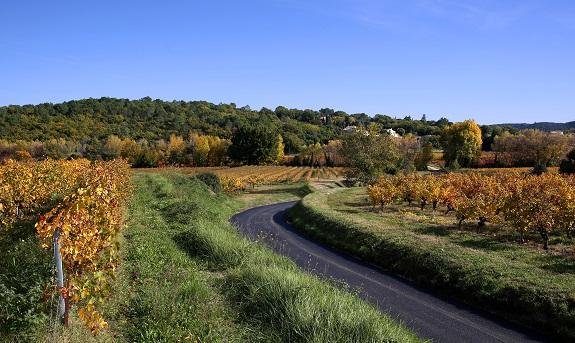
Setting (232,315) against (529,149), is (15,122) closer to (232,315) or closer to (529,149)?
(529,149)

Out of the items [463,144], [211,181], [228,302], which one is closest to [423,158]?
[463,144]

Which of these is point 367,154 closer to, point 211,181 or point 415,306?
point 211,181

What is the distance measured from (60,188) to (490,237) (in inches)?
833

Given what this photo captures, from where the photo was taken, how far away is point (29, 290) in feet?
26.2

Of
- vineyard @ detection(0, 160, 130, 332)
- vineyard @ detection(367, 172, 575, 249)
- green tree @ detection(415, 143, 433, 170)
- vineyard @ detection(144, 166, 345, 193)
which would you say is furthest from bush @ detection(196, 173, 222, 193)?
green tree @ detection(415, 143, 433, 170)

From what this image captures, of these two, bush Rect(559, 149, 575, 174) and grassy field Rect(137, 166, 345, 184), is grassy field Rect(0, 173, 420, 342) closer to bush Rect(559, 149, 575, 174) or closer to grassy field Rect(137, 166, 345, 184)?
grassy field Rect(137, 166, 345, 184)

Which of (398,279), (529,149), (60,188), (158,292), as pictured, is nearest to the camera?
(158,292)

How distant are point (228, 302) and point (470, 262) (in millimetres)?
10746

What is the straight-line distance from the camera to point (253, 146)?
104m

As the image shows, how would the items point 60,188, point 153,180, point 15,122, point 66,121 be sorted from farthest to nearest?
1. point 66,121
2. point 15,122
3. point 153,180
4. point 60,188

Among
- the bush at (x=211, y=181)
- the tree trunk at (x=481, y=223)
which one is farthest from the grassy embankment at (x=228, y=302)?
the bush at (x=211, y=181)

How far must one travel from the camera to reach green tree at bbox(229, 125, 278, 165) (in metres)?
104

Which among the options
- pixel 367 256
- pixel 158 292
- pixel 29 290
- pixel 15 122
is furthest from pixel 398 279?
pixel 15 122

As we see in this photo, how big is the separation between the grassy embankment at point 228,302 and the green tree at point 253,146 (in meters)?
87.9
